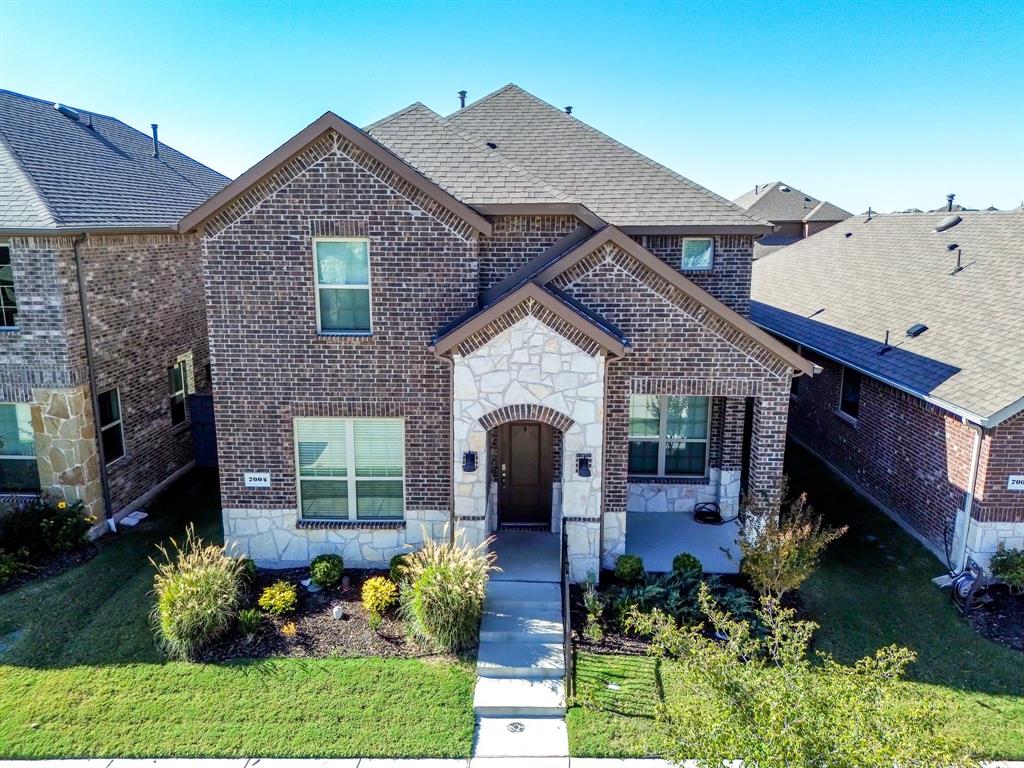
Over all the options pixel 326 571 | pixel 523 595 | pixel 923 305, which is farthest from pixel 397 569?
pixel 923 305

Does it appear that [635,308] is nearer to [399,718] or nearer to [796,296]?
[399,718]

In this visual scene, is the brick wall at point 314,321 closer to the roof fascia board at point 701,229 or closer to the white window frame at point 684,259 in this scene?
the roof fascia board at point 701,229

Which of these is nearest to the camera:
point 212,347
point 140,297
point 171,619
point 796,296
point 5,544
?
point 171,619

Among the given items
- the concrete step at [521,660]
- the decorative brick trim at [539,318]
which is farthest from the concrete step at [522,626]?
the decorative brick trim at [539,318]

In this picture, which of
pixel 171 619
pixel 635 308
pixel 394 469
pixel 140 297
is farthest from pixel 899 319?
pixel 140 297

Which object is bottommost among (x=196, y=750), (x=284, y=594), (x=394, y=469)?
(x=196, y=750)
